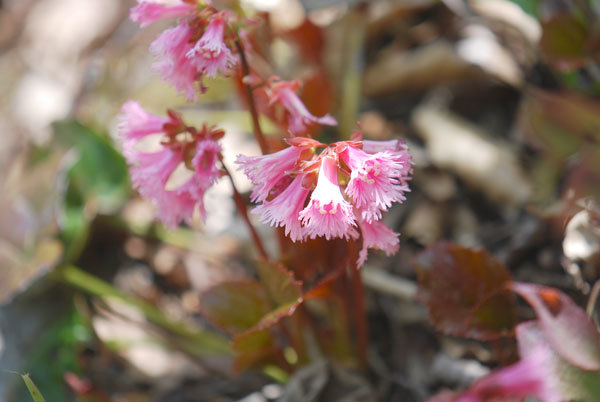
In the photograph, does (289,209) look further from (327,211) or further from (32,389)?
(32,389)

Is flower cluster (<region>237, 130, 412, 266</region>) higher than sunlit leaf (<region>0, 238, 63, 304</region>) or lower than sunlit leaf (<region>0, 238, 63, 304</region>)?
higher

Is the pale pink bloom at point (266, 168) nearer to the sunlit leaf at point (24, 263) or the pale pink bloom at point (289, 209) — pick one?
the pale pink bloom at point (289, 209)

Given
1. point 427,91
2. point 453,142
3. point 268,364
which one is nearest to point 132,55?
point 427,91

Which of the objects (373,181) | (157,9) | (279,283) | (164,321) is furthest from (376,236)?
(164,321)

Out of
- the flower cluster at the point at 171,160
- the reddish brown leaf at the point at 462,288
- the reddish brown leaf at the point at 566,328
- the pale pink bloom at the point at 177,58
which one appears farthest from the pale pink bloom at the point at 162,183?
the reddish brown leaf at the point at 566,328

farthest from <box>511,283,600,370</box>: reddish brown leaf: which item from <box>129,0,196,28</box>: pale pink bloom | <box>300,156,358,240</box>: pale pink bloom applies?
<box>129,0,196,28</box>: pale pink bloom

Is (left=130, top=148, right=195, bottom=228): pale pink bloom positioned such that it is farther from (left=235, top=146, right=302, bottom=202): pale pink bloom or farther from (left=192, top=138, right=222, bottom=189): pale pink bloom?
(left=235, top=146, right=302, bottom=202): pale pink bloom
